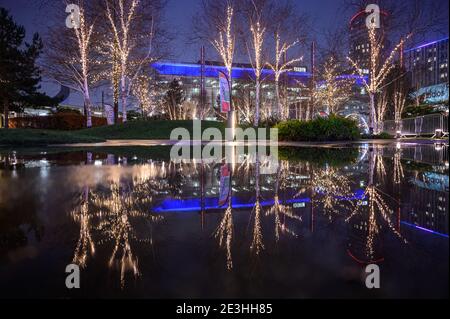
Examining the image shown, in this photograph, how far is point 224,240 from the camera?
2.23 m

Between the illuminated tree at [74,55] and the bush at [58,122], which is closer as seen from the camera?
the illuminated tree at [74,55]

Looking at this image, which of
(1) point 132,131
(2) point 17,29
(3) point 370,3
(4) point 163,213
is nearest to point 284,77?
(3) point 370,3

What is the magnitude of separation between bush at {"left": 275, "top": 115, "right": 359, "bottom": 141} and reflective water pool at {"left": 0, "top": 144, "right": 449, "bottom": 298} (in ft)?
39.8

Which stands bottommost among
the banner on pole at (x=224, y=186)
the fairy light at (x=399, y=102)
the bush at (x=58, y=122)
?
the banner on pole at (x=224, y=186)

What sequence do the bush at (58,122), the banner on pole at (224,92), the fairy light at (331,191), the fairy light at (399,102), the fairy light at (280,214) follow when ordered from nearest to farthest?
the fairy light at (280,214)
the fairy light at (331,191)
the banner on pole at (224,92)
the bush at (58,122)
the fairy light at (399,102)

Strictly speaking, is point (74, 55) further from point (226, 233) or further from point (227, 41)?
point (226, 233)

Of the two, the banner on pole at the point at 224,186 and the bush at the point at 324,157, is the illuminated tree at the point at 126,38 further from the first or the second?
the banner on pole at the point at 224,186

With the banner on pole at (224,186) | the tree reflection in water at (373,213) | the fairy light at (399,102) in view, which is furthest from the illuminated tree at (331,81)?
the tree reflection in water at (373,213)

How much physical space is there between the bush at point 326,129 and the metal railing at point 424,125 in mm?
7612

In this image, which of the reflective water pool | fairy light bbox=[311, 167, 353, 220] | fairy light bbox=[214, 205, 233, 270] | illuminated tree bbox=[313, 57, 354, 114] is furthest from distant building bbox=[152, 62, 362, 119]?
fairy light bbox=[214, 205, 233, 270]

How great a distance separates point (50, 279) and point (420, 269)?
1.91m

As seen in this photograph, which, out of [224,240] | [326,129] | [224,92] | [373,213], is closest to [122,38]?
[224,92]

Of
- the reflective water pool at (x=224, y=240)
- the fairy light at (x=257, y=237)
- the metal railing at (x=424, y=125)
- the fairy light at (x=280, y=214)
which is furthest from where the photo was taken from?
the metal railing at (x=424, y=125)

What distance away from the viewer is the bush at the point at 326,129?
16047 millimetres
